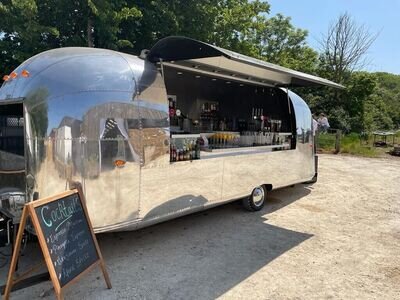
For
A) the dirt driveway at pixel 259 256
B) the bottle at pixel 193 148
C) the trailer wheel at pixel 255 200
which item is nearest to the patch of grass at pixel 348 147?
the dirt driveway at pixel 259 256

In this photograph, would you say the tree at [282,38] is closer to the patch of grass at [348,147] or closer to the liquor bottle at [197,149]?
the patch of grass at [348,147]

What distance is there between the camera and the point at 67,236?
10.0 ft

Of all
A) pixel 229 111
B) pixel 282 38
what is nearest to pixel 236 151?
pixel 229 111

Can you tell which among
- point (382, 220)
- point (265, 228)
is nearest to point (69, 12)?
point (265, 228)

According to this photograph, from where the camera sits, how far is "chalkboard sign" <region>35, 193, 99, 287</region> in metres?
2.85

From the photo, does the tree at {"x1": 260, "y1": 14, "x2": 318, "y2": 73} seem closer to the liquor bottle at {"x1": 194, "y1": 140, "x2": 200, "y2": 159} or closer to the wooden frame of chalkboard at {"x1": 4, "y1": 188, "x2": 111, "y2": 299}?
the liquor bottle at {"x1": 194, "y1": 140, "x2": 200, "y2": 159}

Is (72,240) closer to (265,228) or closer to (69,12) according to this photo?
(265,228)

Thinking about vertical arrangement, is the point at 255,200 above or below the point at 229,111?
below

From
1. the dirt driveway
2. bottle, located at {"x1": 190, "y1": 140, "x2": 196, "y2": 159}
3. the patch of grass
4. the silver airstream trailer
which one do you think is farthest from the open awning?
the patch of grass

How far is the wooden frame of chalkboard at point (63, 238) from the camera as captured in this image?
276 centimetres

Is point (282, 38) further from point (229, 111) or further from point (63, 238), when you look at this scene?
point (63, 238)

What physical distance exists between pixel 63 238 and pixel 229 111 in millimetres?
5805

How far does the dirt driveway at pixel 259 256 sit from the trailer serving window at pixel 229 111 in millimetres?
1379

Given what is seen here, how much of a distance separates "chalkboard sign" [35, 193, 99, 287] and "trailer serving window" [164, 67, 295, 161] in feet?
9.61
